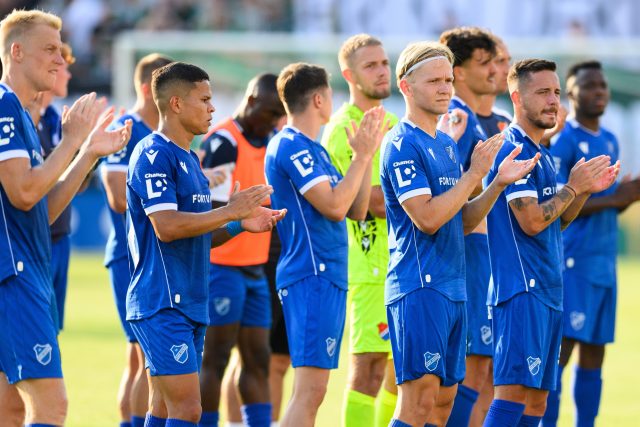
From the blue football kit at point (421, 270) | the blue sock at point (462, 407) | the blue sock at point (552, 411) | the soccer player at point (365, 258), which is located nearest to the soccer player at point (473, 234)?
the blue sock at point (462, 407)

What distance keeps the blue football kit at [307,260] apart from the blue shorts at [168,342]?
84 cm

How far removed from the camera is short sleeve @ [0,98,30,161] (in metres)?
5.91

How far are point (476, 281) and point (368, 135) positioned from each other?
4.84ft

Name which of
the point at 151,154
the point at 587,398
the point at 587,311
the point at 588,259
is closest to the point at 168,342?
the point at 151,154

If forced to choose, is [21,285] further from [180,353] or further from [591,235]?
[591,235]

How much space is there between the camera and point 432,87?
6.60m

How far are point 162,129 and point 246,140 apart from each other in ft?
7.17

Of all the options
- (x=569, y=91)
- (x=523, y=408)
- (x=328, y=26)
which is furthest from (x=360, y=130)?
(x=328, y=26)

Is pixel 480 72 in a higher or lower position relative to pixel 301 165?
higher

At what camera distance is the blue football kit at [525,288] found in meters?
6.81

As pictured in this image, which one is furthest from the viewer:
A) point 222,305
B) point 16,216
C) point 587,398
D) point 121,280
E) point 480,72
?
point 587,398

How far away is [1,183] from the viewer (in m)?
5.95

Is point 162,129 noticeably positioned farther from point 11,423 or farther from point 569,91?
point 569,91

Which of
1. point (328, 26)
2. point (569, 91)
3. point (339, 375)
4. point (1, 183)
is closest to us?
point (1, 183)
